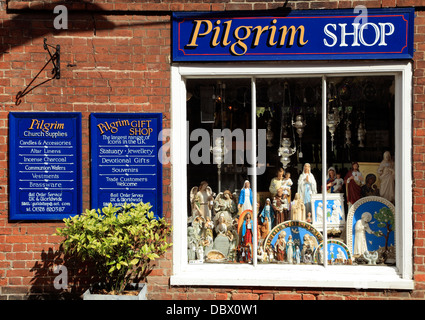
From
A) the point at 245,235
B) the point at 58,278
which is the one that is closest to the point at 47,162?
Result: the point at 58,278

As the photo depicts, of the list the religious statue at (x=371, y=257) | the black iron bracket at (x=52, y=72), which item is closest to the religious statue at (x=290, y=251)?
the religious statue at (x=371, y=257)

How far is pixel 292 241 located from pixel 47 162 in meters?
3.16

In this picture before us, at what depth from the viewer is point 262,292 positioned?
16.6 feet

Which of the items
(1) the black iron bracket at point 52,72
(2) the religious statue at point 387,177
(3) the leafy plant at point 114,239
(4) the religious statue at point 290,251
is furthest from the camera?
(4) the religious statue at point 290,251

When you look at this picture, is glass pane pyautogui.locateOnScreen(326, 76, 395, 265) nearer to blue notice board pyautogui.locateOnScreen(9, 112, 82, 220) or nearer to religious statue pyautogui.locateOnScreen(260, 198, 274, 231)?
religious statue pyautogui.locateOnScreen(260, 198, 274, 231)

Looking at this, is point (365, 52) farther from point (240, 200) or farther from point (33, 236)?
point (33, 236)

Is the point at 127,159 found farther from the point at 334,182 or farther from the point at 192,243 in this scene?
the point at 334,182

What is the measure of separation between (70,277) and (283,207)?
9.07ft

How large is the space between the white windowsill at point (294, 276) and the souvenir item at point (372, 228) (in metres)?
0.20

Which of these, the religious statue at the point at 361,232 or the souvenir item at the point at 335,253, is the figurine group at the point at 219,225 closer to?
the souvenir item at the point at 335,253

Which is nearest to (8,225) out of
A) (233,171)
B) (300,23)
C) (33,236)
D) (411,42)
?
(33,236)

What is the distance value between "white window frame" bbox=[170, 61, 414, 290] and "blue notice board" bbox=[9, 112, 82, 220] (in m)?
1.20

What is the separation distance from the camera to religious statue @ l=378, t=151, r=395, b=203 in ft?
16.9

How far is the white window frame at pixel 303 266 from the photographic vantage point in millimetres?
4918
